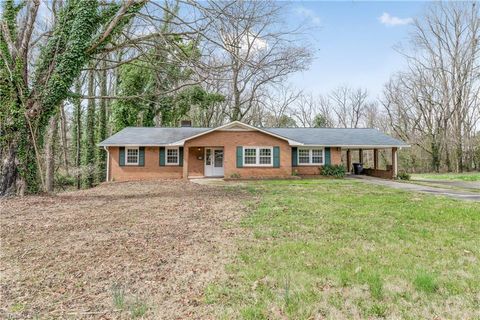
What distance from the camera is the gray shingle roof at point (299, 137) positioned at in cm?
1872

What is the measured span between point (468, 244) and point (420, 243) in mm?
791

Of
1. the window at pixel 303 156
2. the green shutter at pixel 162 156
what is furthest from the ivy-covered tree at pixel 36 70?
the window at pixel 303 156

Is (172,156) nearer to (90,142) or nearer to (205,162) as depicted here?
(205,162)

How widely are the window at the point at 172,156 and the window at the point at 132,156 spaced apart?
202 centimetres

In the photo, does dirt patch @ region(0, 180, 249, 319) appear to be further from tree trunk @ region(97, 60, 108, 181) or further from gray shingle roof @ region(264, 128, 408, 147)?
tree trunk @ region(97, 60, 108, 181)

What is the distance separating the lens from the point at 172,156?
19.2 metres

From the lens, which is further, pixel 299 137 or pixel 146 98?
pixel 146 98

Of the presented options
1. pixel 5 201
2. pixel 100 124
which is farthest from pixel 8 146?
pixel 100 124

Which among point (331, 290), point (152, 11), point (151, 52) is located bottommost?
point (331, 290)

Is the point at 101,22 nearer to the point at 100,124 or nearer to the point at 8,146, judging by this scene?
the point at 8,146

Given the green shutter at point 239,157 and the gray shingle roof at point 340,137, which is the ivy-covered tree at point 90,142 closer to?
the green shutter at point 239,157

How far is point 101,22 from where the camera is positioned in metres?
11.0

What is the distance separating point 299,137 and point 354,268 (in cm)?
1660

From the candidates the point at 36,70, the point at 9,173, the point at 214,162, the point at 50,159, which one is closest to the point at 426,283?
the point at 9,173
